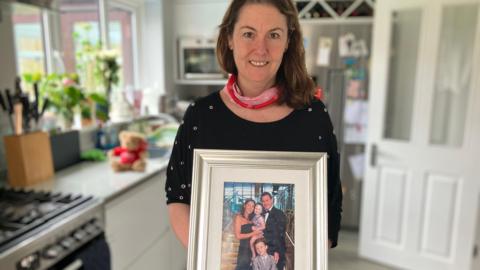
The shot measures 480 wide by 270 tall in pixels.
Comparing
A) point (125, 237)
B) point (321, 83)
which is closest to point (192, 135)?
point (125, 237)

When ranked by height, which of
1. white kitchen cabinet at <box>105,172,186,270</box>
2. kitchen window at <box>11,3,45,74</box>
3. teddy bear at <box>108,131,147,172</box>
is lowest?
white kitchen cabinet at <box>105,172,186,270</box>

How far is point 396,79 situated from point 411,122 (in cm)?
33

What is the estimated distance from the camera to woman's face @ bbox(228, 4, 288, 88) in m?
0.70

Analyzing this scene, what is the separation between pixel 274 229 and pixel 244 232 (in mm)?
58

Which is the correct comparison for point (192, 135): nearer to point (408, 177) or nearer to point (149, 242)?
point (149, 242)

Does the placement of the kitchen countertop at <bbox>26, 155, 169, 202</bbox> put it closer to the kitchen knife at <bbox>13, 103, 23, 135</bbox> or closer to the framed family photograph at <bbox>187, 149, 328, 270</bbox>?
the kitchen knife at <bbox>13, 103, 23, 135</bbox>

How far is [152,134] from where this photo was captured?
8.03ft

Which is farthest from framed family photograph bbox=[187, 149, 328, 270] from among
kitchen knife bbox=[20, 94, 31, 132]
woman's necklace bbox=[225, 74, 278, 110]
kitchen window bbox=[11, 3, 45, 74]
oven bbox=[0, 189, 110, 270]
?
kitchen window bbox=[11, 3, 45, 74]

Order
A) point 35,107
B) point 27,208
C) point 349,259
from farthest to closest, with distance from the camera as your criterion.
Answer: point 349,259
point 35,107
point 27,208

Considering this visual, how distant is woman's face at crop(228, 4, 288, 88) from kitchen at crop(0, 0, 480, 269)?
104 cm

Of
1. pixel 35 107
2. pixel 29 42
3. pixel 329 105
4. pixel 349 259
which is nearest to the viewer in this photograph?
pixel 35 107

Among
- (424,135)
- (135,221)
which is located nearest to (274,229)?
(135,221)

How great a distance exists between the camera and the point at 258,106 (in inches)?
29.8

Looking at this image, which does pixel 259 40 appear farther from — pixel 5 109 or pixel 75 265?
pixel 5 109
